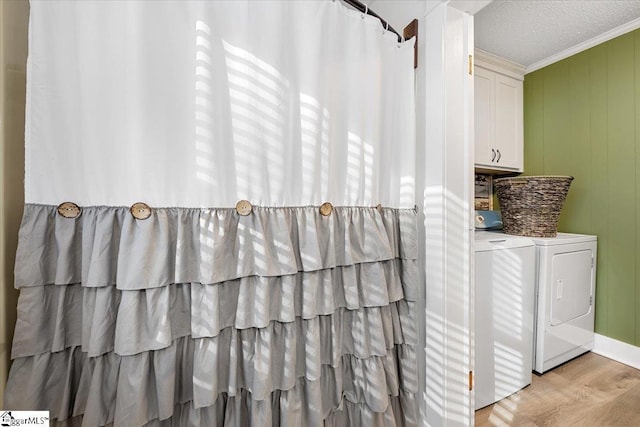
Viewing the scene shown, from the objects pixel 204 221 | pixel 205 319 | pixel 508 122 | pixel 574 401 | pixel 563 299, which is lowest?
pixel 574 401

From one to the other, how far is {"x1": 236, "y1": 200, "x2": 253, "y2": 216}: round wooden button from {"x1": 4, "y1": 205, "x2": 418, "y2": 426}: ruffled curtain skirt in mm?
19

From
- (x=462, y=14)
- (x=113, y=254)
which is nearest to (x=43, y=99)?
(x=113, y=254)

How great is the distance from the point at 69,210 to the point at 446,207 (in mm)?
1307

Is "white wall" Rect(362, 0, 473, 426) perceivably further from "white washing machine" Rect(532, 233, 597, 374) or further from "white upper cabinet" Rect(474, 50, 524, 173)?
"white upper cabinet" Rect(474, 50, 524, 173)

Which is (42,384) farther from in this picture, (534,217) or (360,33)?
(534,217)

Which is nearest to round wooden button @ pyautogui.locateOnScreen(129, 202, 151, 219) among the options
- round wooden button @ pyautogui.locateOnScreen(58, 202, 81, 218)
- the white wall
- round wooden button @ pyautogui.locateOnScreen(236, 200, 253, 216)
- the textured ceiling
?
round wooden button @ pyautogui.locateOnScreen(58, 202, 81, 218)

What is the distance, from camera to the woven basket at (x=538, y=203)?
6.33 ft

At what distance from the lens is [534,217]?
1954 mm

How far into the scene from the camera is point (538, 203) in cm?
194

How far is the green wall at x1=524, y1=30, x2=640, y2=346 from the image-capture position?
2.03 metres

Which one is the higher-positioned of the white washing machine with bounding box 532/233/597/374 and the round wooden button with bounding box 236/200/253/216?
the round wooden button with bounding box 236/200/253/216

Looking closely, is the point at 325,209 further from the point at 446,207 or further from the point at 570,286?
the point at 570,286

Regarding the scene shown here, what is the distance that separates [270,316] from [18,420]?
2.04 ft

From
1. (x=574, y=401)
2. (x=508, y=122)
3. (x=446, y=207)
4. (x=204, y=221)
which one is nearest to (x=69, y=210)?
(x=204, y=221)
